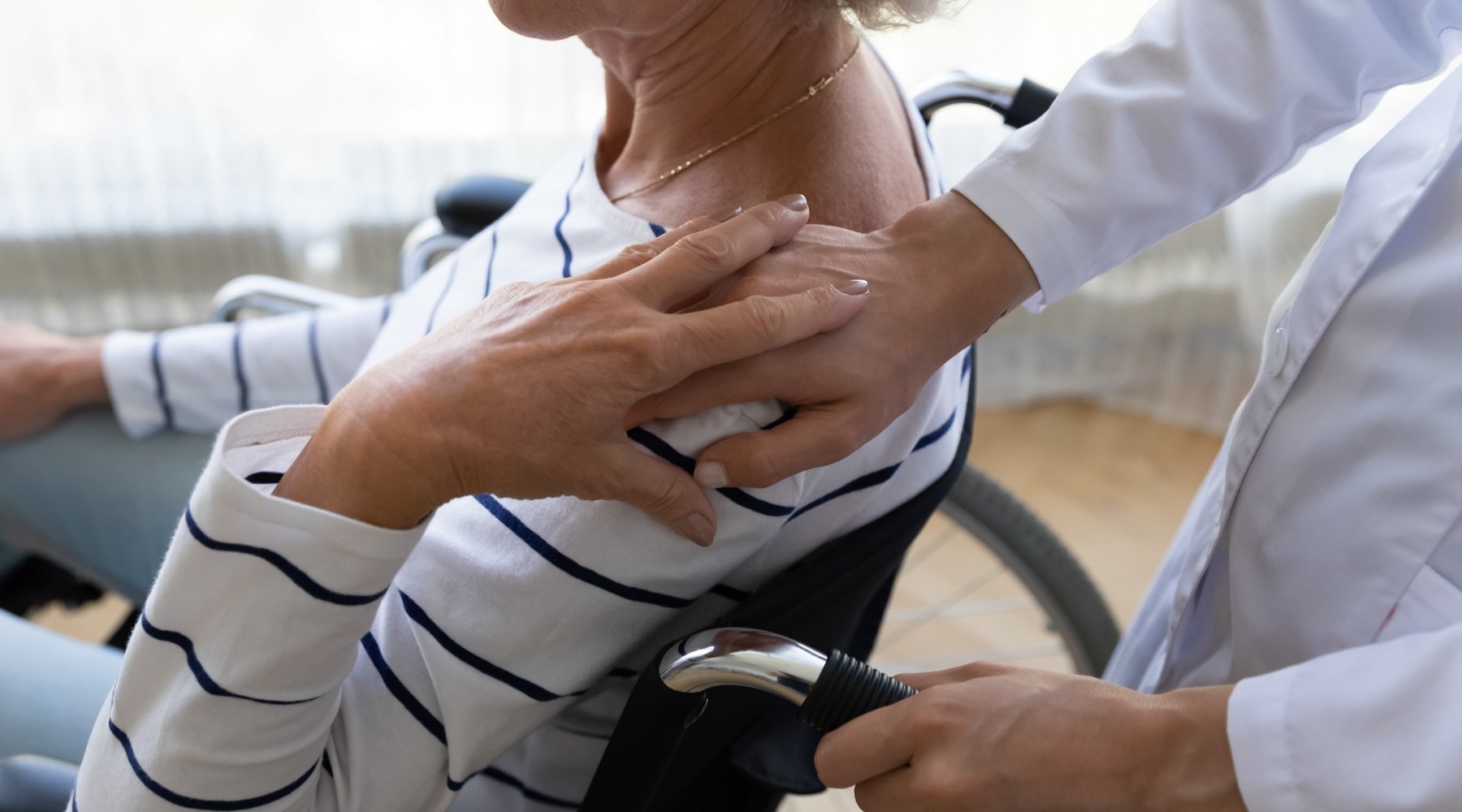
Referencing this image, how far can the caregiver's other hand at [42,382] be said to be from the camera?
1.11 metres

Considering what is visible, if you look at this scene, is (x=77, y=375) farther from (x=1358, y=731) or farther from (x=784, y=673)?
(x=1358, y=731)

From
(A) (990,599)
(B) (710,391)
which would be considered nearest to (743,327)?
(B) (710,391)

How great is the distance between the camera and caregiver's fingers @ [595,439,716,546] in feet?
2.04

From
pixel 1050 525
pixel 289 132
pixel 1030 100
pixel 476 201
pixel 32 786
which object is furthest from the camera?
pixel 1050 525

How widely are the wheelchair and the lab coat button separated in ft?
0.69

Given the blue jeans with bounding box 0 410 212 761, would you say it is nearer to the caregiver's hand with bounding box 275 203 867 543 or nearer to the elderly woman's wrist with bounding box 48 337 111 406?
the elderly woman's wrist with bounding box 48 337 111 406

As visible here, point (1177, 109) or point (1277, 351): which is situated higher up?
point (1177, 109)

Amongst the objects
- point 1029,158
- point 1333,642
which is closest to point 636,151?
point 1029,158

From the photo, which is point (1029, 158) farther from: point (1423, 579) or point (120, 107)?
point (120, 107)

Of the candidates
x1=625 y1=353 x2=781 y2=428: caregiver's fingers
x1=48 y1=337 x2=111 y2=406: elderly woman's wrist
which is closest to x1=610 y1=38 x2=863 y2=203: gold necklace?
x1=625 y1=353 x2=781 y2=428: caregiver's fingers

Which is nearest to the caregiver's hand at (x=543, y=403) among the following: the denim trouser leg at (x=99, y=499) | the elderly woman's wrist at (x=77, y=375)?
the denim trouser leg at (x=99, y=499)

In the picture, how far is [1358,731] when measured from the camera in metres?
0.58

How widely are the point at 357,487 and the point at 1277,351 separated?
22.9 inches

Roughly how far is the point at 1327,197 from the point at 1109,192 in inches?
74.6
